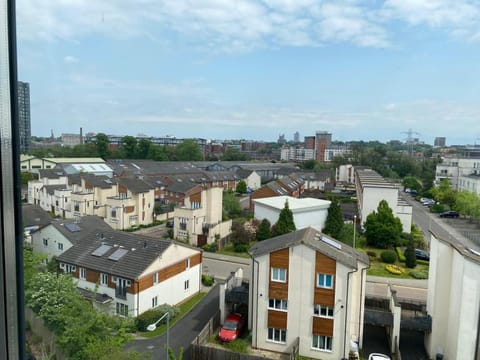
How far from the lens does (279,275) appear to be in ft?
16.7

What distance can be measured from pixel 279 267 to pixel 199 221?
579 cm

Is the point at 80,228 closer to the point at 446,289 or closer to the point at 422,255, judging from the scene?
the point at 446,289

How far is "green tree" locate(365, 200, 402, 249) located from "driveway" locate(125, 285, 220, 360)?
→ 5.63 meters

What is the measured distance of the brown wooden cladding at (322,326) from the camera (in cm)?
482

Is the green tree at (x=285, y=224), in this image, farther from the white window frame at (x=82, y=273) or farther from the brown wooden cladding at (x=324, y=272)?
the white window frame at (x=82, y=273)

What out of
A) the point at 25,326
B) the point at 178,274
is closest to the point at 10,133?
the point at 25,326

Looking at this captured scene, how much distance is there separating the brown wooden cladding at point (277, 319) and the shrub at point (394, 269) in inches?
194

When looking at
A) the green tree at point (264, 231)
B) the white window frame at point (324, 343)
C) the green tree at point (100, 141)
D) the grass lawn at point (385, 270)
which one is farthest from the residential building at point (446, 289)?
the green tree at point (264, 231)

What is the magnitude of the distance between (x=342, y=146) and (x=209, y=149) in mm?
15415

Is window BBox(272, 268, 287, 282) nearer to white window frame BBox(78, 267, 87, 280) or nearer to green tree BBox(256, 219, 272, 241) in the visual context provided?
white window frame BBox(78, 267, 87, 280)

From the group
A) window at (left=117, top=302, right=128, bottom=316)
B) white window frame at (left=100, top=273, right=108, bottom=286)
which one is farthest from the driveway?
white window frame at (left=100, top=273, right=108, bottom=286)

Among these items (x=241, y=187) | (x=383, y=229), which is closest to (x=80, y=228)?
(x=383, y=229)

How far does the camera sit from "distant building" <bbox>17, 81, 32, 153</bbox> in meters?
0.94

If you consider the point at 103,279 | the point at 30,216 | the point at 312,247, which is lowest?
the point at 103,279
